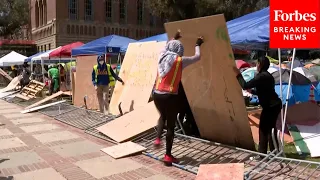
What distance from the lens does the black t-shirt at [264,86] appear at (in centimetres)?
493

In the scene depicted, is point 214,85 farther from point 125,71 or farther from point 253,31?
point 125,71

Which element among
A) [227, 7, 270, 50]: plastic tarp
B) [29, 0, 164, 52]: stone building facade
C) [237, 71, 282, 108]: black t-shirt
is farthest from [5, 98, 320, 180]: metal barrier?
[29, 0, 164, 52]: stone building facade

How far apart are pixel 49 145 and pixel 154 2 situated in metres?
27.0

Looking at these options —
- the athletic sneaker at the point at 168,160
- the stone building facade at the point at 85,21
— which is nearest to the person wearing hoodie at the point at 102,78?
the athletic sneaker at the point at 168,160

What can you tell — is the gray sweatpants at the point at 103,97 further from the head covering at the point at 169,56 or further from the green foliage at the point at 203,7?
the green foliage at the point at 203,7

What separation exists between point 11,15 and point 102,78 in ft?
117

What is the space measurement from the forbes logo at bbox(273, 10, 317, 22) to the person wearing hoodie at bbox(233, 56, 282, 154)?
0.64 m

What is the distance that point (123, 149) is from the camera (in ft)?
19.7

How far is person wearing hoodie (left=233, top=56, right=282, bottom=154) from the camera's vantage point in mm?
4934

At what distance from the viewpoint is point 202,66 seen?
5617mm

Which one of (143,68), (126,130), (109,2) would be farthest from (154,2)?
(126,130)

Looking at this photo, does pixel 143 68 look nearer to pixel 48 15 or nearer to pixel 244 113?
pixel 244 113

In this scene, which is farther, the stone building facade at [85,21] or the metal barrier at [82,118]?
the stone building facade at [85,21]

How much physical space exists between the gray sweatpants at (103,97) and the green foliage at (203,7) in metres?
21.6
